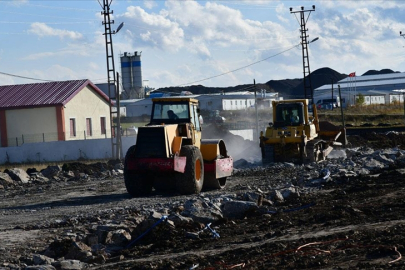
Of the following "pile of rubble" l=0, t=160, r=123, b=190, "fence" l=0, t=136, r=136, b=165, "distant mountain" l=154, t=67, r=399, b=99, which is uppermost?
"distant mountain" l=154, t=67, r=399, b=99

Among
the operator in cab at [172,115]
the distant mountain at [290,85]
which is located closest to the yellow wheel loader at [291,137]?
the operator in cab at [172,115]

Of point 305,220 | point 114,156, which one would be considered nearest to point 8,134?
point 114,156

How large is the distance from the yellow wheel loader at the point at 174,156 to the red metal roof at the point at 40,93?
89.6ft

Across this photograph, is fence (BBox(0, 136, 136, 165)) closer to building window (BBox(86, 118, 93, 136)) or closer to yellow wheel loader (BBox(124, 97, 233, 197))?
building window (BBox(86, 118, 93, 136))

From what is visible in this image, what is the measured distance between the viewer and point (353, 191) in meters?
18.4

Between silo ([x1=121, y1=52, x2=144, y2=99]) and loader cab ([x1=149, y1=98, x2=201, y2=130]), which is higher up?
silo ([x1=121, y1=52, x2=144, y2=99])

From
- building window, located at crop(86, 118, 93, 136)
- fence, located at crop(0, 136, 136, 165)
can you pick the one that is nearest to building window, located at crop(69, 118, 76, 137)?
building window, located at crop(86, 118, 93, 136)

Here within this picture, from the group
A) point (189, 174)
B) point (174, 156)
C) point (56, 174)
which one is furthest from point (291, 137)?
point (174, 156)

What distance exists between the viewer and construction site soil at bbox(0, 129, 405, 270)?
9.97 m

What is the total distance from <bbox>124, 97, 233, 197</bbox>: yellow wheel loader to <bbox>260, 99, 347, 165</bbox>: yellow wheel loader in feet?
24.8

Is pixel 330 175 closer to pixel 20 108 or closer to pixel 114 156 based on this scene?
pixel 114 156

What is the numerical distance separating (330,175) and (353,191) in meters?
4.43

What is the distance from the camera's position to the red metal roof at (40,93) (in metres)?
48.3

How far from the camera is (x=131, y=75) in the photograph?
312 ft
